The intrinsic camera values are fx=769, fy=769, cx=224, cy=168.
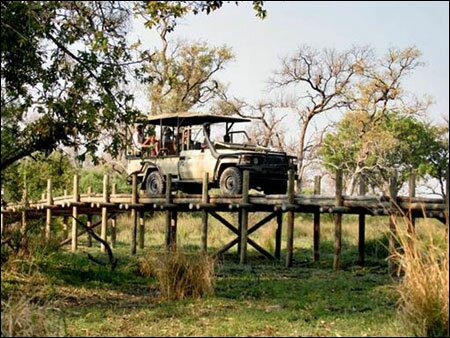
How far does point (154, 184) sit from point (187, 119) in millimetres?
1942

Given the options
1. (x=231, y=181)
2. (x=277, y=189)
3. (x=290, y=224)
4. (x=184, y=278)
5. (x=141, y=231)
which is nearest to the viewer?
(x=184, y=278)

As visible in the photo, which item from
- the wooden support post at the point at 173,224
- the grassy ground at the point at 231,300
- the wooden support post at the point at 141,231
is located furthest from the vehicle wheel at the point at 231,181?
the wooden support post at the point at 141,231

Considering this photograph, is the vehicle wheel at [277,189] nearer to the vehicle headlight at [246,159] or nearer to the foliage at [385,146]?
the vehicle headlight at [246,159]

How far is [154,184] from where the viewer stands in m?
19.5

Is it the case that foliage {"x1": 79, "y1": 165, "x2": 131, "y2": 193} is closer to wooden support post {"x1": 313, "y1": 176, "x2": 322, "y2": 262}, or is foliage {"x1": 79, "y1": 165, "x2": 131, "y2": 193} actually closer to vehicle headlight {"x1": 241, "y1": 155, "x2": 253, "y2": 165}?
wooden support post {"x1": 313, "y1": 176, "x2": 322, "y2": 262}

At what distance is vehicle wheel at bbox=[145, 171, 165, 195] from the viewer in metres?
19.1

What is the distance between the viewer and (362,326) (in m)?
7.77

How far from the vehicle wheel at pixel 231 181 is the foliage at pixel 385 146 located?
1851cm

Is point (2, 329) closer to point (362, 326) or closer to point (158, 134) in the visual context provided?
point (362, 326)

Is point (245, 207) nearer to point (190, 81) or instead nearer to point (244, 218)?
point (244, 218)

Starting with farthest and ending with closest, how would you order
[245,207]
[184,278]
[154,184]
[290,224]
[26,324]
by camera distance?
[154,184] → [245,207] → [290,224] → [184,278] → [26,324]

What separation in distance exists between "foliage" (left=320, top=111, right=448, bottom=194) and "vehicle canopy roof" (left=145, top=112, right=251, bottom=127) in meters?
17.1

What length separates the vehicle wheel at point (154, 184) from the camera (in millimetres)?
19078

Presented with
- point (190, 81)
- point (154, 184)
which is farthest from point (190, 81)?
point (154, 184)
